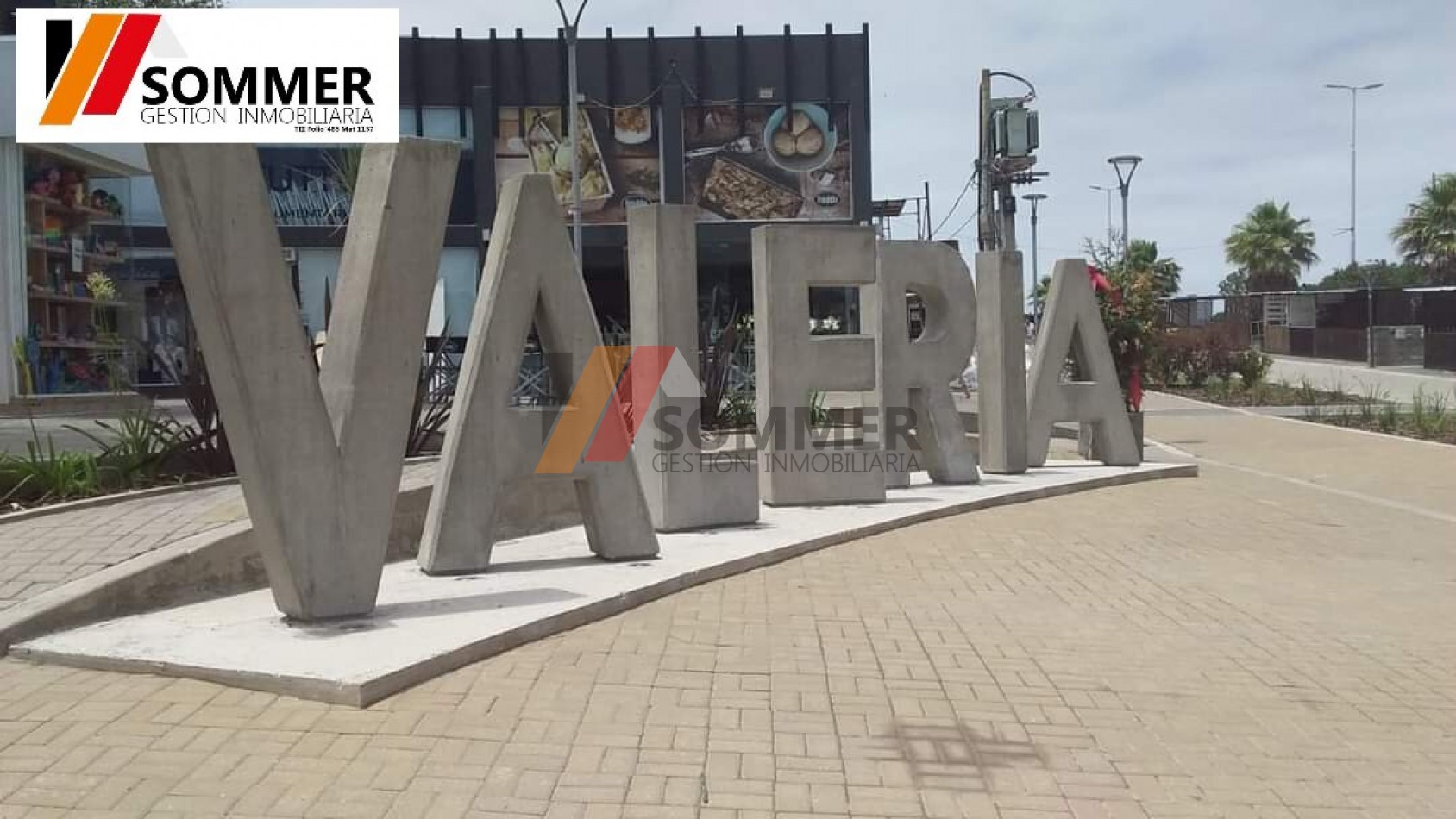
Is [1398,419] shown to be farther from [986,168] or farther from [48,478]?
[48,478]

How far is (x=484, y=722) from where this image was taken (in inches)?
187

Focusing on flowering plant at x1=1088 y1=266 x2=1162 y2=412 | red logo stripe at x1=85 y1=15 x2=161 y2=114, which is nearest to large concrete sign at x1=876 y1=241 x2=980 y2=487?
flowering plant at x1=1088 y1=266 x2=1162 y2=412

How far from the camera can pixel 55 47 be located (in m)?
13.1

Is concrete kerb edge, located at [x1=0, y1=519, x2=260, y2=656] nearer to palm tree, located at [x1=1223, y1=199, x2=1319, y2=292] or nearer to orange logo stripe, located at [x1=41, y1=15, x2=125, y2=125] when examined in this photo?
orange logo stripe, located at [x1=41, y1=15, x2=125, y2=125]

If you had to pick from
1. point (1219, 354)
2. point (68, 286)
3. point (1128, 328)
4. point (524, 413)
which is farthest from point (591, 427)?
point (1219, 354)

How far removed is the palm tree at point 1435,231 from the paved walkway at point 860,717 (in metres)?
47.1

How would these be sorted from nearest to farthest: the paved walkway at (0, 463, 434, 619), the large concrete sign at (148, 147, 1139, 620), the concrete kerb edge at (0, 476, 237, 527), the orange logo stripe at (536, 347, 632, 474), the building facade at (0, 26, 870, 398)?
1. the large concrete sign at (148, 147, 1139, 620)
2. the paved walkway at (0, 463, 434, 619)
3. the concrete kerb edge at (0, 476, 237, 527)
4. the orange logo stripe at (536, 347, 632, 474)
5. the building facade at (0, 26, 870, 398)

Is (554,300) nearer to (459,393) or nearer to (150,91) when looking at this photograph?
(459,393)

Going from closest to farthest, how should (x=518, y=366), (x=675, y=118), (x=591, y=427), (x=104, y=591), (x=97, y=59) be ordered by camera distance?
1. (x=104, y=591)
2. (x=518, y=366)
3. (x=591, y=427)
4. (x=97, y=59)
5. (x=675, y=118)

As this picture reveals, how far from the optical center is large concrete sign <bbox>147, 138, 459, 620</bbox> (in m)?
5.55

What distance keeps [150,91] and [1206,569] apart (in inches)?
402

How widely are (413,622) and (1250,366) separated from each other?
28645 millimetres

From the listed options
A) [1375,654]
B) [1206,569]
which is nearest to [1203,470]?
[1206,569]

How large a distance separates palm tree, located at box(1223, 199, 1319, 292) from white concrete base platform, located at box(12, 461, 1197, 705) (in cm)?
5491
